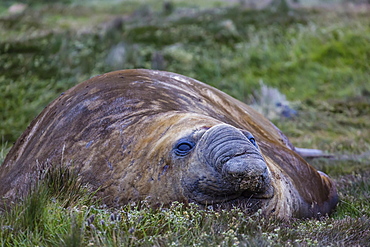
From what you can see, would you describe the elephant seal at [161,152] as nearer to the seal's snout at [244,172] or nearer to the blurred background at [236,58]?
the seal's snout at [244,172]

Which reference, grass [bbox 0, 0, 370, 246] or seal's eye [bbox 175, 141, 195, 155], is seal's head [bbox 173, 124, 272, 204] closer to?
seal's eye [bbox 175, 141, 195, 155]

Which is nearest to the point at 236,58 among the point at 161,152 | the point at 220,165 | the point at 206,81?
the point at 206,81

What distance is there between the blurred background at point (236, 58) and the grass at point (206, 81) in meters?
0.03

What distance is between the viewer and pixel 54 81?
11305 millimetres

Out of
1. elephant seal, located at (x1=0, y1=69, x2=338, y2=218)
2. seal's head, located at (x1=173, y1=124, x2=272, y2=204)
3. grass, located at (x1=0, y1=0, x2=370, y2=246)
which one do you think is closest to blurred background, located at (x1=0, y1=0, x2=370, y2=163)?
grass, located at (x1=0, y1=0, x2=370, y2=246)

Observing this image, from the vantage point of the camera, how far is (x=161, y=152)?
3.75 meters

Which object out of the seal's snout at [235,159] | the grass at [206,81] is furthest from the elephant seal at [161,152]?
the grass at [206,81]

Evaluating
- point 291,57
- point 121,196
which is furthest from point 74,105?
point 291,57

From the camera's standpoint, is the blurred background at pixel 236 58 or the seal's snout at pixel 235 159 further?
the blurred background at pixel 236 58

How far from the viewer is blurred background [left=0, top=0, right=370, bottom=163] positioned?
1020 centimetres

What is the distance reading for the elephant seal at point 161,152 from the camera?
11.6 feet

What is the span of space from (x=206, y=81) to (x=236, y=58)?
5.09 feet

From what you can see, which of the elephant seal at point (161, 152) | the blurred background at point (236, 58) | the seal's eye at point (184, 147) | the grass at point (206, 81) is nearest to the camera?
the grass at point (206, 81)

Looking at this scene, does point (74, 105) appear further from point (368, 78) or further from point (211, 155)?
point (368, 78)
